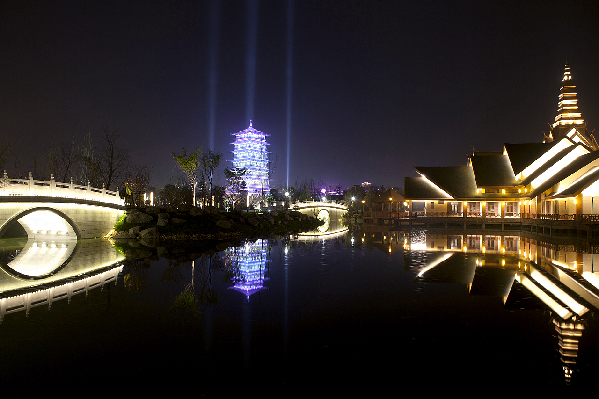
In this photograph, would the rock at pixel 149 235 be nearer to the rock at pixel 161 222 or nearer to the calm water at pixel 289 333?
the rock at pixel 161 222

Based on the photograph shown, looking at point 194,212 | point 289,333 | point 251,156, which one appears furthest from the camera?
point 251,156

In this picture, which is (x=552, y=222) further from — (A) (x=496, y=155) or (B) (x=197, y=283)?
(B) (x=197, y=283)

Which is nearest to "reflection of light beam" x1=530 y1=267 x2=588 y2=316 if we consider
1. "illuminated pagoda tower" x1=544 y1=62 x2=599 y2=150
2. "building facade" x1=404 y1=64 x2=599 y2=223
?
"building facade" x1=404 y1=64 x2=599 y2=223

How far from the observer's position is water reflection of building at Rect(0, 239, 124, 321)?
11.5m

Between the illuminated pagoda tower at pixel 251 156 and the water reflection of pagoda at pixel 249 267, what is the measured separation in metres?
57.3

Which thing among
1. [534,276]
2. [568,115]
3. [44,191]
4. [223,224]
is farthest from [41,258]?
[568,115]

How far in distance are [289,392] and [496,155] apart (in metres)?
50.2

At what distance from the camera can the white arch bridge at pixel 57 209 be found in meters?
22.1

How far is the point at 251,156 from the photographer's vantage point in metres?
83.2

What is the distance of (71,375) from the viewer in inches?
249

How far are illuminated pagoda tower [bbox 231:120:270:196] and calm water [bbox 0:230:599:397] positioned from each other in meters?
67.3

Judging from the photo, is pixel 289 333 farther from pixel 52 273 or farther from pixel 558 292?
pixel 52 273

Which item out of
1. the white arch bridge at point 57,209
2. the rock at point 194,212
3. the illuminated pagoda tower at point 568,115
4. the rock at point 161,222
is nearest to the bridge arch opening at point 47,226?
the white arch bridge at point 57,209

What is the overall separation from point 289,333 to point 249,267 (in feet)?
29.6
